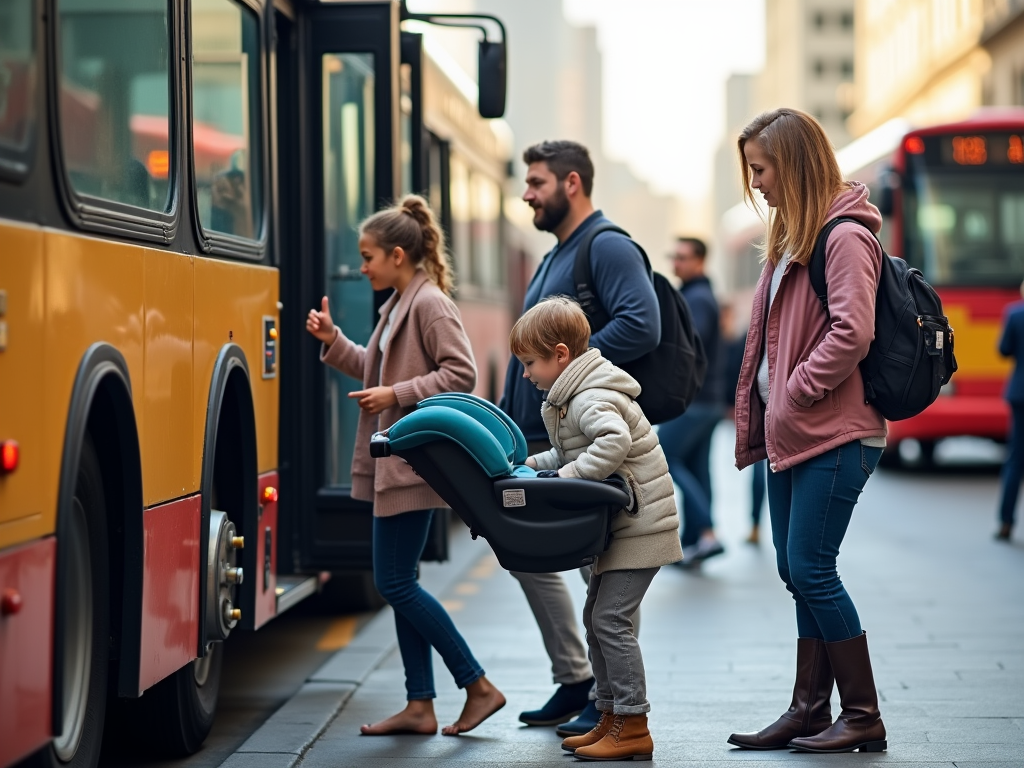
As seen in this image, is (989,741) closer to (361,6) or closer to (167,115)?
(167,115)

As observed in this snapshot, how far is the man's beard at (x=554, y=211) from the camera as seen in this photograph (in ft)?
19.7

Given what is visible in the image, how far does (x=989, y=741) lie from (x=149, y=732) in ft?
8.93

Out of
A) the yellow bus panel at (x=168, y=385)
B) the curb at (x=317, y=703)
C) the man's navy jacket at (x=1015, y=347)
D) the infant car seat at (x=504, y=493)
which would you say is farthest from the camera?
the man's navy jacket at (x=1015, y=347)

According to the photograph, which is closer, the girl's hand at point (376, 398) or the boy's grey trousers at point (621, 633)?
the boy's grey trousers at point (621, 633)

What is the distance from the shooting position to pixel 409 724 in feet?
18.7

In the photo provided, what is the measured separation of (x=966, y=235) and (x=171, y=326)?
13403mm

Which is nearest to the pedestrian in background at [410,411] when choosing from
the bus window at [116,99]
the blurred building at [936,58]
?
the bus window at [116,99]

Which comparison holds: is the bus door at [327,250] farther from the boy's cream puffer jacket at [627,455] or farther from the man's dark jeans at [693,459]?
the man's dark jeans at [693,459]

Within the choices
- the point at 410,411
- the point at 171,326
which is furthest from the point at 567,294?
the point at 171,326

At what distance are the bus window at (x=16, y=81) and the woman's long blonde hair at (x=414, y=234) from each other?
2.11 m

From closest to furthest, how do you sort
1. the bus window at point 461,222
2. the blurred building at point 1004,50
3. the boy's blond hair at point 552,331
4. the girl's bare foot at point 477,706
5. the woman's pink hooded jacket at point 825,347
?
the woman's pink hooded jacket at point 825,347, the boy's blond hair at point 552,331, the girl's bare foot at point 477,706, the bus window at point 461,222, the blurred building at point 1004,50

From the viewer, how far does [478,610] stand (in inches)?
350

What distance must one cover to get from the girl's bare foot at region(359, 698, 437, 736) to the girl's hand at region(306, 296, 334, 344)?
130cm

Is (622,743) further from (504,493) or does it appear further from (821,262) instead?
(821,262)
